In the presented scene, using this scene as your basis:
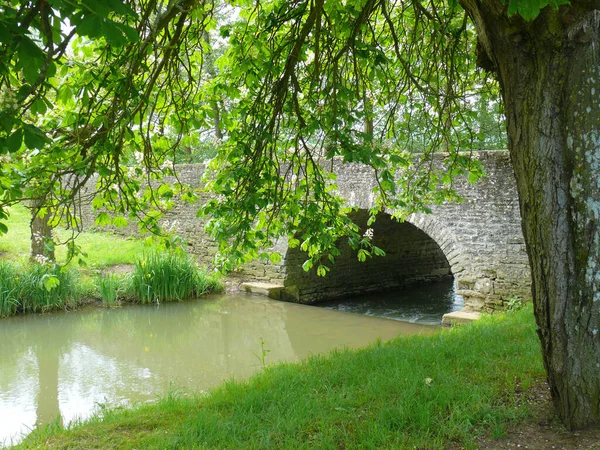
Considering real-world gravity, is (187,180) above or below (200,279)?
above

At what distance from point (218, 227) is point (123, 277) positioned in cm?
721

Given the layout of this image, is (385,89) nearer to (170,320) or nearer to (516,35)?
(516,35)

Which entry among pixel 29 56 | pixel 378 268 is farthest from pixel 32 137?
pixel 378 268

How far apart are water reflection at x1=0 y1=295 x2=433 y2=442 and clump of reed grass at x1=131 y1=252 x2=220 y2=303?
0.95ft

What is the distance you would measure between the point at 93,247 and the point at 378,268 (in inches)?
252

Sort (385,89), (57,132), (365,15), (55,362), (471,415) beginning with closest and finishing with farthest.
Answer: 1. (471,415)
2. (57,132)
3. (365,15)
4. (385,89)
5. (55,362)

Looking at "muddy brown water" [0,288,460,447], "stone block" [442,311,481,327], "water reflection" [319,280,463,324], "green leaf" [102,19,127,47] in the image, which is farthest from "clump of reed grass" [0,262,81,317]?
"green leaf" [102,19,127,47]

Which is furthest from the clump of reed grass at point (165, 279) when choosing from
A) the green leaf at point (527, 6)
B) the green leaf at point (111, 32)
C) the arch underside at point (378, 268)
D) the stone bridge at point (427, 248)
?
the green leaf at point (527, 6)

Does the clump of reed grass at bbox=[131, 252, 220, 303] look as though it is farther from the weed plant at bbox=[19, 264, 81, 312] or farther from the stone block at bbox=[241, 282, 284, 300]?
the weed plant at bbox=[19, 264, 81, 312]

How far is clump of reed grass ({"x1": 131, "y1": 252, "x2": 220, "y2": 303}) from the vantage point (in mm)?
10688

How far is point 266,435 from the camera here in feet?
11.3

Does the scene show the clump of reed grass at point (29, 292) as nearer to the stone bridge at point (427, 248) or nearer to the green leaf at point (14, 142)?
the stone bridge at point (427, 248)

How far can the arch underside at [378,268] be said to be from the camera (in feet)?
38.5

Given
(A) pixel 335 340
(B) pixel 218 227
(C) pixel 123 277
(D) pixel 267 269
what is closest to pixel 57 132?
(B) pixel 218 227
